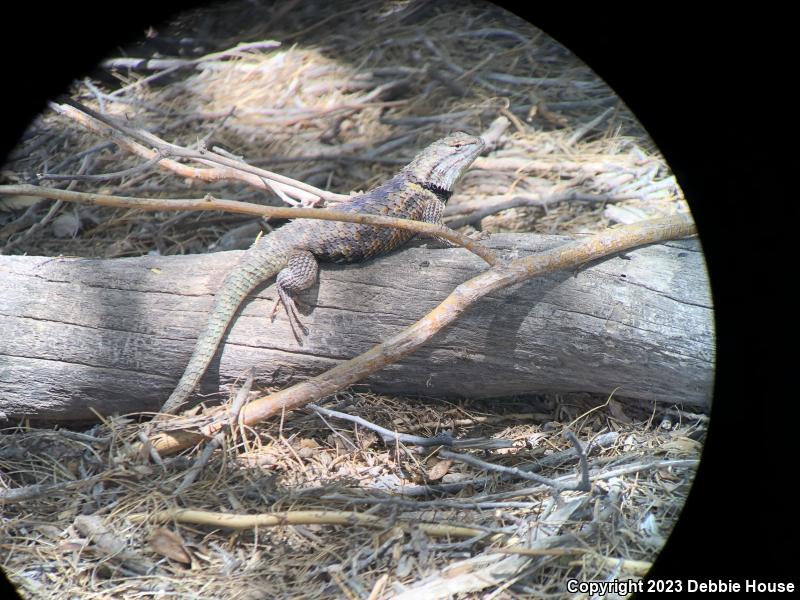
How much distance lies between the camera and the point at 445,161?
3.43m

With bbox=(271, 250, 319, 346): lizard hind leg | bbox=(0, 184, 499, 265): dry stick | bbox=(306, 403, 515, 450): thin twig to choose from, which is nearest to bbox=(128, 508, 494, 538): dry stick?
bbox=(306, 403, 515, 450): thin twig

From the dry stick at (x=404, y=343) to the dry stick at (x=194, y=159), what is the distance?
1128 millimetres

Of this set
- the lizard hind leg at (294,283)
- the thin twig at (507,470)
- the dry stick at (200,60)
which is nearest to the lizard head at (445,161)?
the lizard hind leg at (294,283)

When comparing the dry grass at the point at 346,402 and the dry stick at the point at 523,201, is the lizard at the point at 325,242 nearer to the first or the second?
the dry stick at the point at 523,201

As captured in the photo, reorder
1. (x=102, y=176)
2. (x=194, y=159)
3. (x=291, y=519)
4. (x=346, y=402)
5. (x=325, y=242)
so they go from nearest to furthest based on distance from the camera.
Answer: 1. (x=291, y=519)
2. (x=102, y=176)
3. (x=346, y=402)
4. (x=325, y=242)
5. (x=194, y=159)

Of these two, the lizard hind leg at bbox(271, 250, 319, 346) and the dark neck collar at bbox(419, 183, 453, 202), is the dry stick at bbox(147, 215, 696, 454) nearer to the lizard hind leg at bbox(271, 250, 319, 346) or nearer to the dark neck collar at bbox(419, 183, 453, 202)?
the lizard hind leg at bbox(271, 250, 319, 346)

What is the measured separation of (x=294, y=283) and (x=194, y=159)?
899 mm

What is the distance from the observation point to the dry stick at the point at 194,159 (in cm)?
295

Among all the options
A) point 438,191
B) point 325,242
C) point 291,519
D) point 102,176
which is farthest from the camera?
point 438,191

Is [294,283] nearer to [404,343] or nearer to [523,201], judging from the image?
[404,343]

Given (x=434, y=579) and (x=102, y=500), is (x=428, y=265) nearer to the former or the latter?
(x=434, y=579)

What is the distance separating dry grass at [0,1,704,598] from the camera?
2061mm

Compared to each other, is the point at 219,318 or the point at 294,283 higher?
the point at 294,283

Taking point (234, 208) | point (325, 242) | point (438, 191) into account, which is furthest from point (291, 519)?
point (438, 191)
